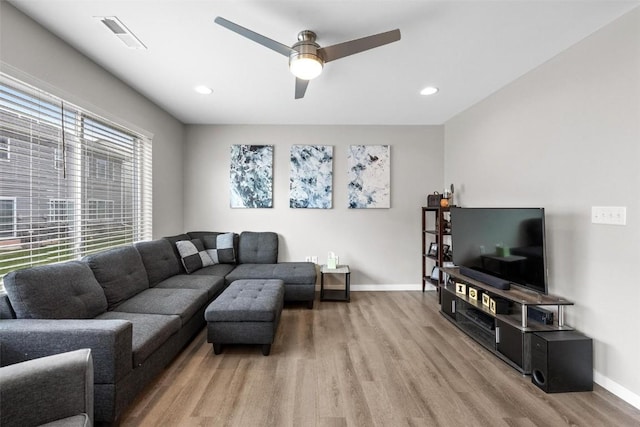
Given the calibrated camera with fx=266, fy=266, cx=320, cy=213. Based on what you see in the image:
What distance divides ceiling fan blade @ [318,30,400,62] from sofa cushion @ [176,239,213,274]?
2795 mm

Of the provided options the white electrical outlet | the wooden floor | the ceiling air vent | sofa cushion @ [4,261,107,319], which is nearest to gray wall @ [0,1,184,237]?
the ceiling air vent

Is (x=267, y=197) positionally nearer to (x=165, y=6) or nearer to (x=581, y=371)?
(x=165, y=6)

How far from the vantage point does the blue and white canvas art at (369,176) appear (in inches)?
162

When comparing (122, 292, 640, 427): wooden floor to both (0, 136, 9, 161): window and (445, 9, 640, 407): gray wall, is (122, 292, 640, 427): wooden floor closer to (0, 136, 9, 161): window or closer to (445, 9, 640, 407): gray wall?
(445, 9, 640, 407): gray wall

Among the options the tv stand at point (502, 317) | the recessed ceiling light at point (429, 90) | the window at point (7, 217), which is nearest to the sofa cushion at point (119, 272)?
the window at point (7, 217)

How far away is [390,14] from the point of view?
1.77m

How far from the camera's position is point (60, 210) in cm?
216

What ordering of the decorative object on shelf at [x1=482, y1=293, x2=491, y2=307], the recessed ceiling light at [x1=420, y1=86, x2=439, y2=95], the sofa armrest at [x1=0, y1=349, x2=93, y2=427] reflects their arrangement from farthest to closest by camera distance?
the recessed ceiling light at [x1=420, y1=86, x2=439, y2=95] < the decorative object on shelf at [x1=482, y1=293, x2=491, y2=307] < the sofa armrest at [x1=0, y1=349, x2=93, y2=427]

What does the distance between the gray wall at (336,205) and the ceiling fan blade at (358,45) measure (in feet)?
7.45

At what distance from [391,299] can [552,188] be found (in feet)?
7.45

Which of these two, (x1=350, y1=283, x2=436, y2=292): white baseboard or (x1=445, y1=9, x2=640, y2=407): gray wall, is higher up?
(x1=445, y1=9, x2=640, y2=407): gray wall

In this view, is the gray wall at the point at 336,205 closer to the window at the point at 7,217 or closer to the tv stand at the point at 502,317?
the tv stand at the point at 502,317

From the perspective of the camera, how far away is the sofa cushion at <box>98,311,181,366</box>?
1.67 meters

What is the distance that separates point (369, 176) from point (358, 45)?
8.12ft
